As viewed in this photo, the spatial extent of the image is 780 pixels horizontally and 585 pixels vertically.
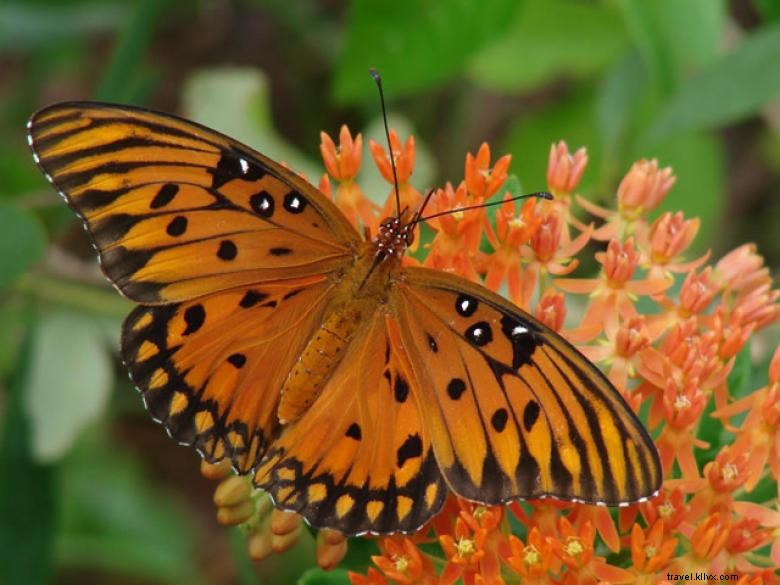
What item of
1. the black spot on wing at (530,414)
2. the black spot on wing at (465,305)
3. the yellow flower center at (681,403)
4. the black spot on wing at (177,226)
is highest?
the black spot on wing at (177,226)

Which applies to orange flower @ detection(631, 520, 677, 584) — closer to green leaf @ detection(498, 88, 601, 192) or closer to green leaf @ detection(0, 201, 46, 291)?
green leaf @ detection(0, 201, 46, 291)

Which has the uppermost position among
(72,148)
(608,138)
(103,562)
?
(608,138)

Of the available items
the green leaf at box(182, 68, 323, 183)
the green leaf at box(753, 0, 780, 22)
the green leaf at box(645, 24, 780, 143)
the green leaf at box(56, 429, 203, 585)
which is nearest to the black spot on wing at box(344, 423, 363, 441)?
the green leaf at box(645, 24, 780, 143)

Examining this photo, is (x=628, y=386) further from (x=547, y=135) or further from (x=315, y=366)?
(x=547, y=135)

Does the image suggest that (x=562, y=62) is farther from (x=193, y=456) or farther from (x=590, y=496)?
(x=590, y=496)

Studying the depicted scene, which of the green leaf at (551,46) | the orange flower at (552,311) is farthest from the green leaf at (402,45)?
the orange flower at (552,311)

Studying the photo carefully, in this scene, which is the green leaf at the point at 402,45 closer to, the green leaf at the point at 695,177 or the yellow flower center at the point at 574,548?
the green leaf at the point at 695,177

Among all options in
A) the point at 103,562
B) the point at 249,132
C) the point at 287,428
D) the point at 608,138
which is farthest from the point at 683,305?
the point at 103,562

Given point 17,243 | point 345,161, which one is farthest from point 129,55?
point 345,161
